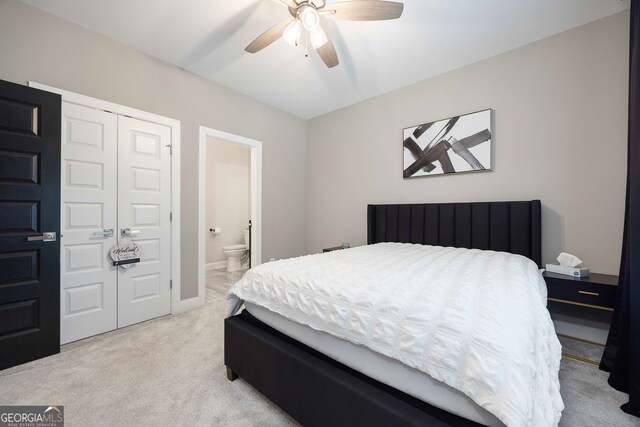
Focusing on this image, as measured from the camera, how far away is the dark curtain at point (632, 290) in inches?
59.6

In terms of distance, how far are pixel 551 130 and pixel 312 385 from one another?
3048mm

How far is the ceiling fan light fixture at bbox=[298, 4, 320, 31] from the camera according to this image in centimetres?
182

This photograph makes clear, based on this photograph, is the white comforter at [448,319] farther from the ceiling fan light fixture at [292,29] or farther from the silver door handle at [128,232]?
the ceiling fan light fixture at [292,29]

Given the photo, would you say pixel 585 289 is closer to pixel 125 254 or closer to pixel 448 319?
pixel 448 319

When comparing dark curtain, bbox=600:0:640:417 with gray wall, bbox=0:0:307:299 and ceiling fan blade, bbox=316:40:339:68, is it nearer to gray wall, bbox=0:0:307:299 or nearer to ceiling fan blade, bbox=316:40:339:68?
ceiling fan blade, bbox=316:40:339:68

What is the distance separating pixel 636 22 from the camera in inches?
68.5

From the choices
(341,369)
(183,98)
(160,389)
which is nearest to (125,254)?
(160,389)

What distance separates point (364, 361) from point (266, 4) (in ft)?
8.69

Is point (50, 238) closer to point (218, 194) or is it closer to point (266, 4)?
point (266, 4)

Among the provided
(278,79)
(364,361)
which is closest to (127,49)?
(278,79)

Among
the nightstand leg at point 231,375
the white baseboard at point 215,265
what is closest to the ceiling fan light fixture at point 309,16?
the nightstand leg at point 231,375

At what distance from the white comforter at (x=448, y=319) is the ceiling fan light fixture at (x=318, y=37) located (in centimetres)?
176

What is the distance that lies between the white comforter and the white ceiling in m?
2.14

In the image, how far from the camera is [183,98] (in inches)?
120
